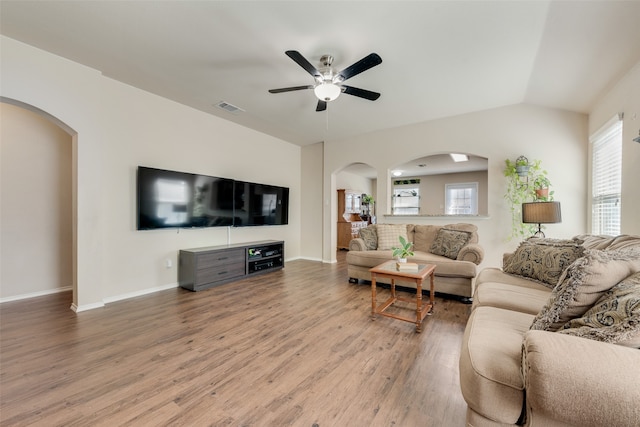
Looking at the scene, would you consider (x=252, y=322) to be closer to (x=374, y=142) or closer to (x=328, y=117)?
(x=328, y=117)

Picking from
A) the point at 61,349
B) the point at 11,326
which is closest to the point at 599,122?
the point at 61,349

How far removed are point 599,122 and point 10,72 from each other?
21.2 feet

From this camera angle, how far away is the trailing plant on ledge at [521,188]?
3.88 meters

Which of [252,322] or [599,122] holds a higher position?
[599,122]

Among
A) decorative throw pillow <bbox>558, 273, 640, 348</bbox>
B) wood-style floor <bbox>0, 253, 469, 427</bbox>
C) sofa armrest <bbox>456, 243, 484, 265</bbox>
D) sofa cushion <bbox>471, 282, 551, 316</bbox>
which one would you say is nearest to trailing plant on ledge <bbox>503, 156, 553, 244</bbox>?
sofa armrest <bbox>456, 243, 484, 265</bbox>

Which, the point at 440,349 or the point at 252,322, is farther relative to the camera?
the point at 252,322

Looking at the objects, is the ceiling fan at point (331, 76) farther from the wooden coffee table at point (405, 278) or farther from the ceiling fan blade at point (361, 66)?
the wooden coffee table at point (405, 278)

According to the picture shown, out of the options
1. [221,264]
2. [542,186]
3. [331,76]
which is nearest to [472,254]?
[542,186]

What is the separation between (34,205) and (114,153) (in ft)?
4.46

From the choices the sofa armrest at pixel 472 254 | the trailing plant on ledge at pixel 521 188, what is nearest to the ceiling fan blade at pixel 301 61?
the sofa armrest at pixel 472 254

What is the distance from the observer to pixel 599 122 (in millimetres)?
3232

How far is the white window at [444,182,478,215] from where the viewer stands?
8.68m

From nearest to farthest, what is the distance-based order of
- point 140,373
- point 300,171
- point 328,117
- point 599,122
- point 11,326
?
point 140,373, point 11,326, point 599,122, point 328,117, point 300,171

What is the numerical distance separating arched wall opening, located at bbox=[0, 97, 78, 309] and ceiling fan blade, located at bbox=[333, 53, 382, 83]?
122 inches
